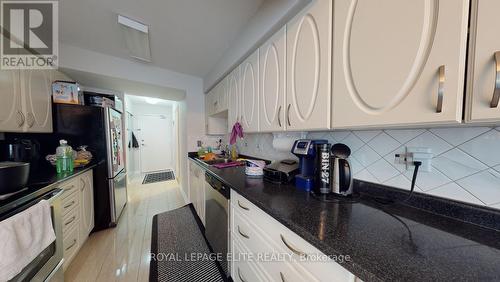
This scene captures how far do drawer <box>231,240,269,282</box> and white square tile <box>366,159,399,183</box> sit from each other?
81 cm

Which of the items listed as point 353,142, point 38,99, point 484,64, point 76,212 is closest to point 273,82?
point 353,142

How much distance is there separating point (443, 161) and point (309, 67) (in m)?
0.73

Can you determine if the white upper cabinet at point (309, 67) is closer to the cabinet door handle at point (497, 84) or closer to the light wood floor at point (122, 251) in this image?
the cabinet door handle at point (497, 84)

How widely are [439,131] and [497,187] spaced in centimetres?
25

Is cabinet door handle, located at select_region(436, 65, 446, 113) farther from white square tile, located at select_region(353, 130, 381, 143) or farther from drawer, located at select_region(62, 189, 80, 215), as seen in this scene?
drawer, located at select_region(62, 189, 80, 215)

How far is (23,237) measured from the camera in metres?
0.82

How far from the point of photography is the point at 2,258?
71 centimetres

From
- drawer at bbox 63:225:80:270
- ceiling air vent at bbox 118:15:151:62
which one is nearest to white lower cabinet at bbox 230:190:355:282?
drawer at bbox 63:225:80:270

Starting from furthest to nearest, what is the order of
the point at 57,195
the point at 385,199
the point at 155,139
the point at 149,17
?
the point at 155,139
the point at 149,17
the point at 57,195
the point at 385,199

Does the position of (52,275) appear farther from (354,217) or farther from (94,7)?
(94,7)

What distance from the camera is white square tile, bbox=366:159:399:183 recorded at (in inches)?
32.8

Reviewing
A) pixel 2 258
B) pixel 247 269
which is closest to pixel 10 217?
pixel 2 258

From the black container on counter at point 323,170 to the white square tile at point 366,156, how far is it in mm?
206

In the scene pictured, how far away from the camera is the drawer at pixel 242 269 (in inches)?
35.4
